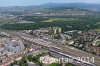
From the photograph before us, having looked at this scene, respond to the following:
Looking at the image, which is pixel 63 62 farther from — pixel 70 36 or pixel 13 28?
pixel 13 28

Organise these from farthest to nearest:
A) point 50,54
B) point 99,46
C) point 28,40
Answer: point 28,40 → point 99,46 → point 50,54

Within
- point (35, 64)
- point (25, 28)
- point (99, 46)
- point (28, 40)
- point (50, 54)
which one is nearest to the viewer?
point (35, 64)

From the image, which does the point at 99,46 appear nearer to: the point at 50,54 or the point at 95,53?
the point at 95,53

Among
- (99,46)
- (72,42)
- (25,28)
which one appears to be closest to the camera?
(99,46)

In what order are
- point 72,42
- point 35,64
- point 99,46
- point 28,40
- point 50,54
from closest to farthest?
point 35,64, point 50,54, point 99,46, point 72,42, point 28,40

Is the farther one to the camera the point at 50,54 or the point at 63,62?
the point at 50,54

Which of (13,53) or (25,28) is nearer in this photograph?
(13,53)

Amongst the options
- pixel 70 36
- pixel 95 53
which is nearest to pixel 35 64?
pixel 95 53

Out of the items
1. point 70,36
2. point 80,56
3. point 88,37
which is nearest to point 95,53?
point 80,56
